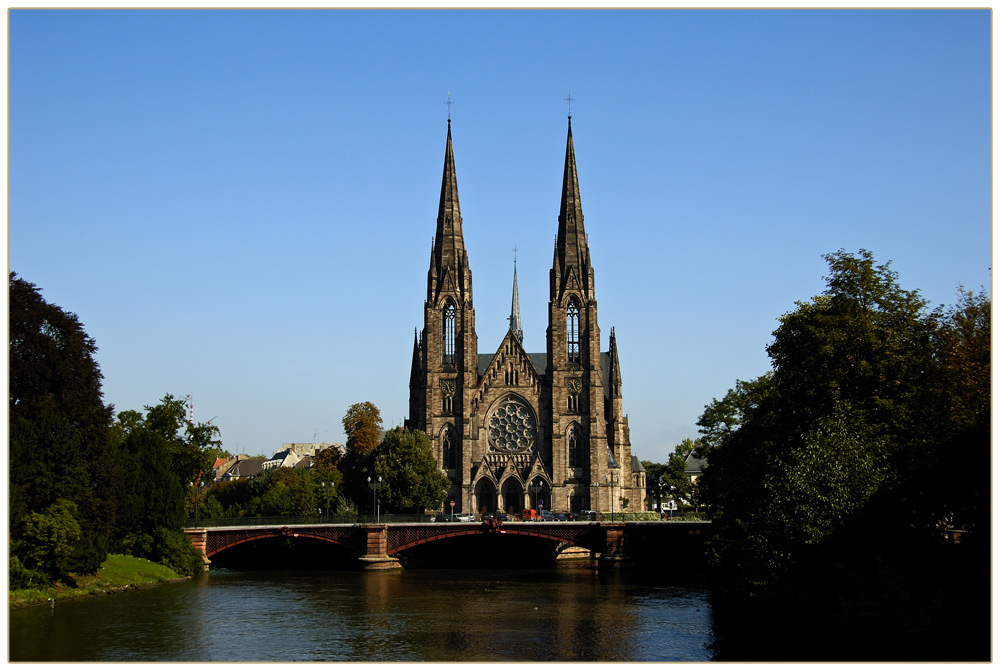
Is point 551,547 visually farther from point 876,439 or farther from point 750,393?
point 876,439

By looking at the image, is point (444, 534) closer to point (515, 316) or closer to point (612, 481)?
point (612, 481)

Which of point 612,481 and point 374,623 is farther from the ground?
point 612,481

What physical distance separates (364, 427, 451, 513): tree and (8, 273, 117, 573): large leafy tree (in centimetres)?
3707

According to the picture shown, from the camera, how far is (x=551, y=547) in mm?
79812

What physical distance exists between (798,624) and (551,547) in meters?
48.8

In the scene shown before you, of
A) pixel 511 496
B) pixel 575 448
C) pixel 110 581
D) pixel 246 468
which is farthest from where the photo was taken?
pixel 246 468

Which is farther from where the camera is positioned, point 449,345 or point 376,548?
point 449,345

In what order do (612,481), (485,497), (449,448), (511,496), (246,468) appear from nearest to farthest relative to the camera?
(511,496), (485,497), (612,481), (449,448), (246,468)

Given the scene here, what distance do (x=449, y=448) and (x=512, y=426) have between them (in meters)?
6.18

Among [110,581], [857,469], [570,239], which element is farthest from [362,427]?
[857,469]

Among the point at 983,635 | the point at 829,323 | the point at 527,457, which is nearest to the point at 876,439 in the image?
the point at 829,323

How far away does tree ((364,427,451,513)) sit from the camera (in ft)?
285

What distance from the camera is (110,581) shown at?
51438 mm

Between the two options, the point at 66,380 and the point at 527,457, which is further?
the point at 527,457
